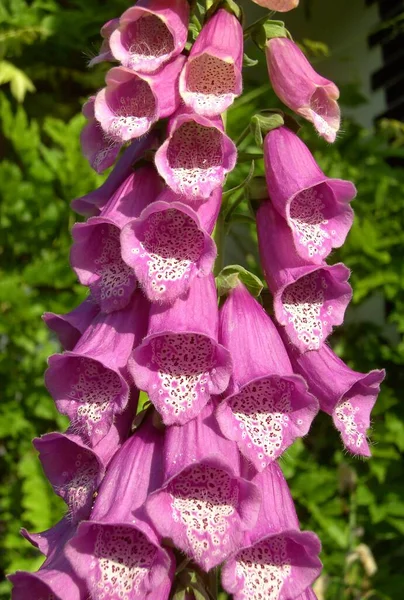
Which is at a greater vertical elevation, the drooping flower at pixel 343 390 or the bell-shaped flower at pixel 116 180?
the bell-shaped flower at pixel 116 180

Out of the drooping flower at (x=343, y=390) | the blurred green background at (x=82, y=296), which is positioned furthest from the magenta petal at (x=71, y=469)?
the blurred green background at (x=82, y=296)

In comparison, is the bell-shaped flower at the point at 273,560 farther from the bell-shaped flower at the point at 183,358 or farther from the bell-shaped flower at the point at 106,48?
the bell-shaped flower at the point at 106,48

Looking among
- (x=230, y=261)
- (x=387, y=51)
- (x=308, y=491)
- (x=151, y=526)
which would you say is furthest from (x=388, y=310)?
(x=151, y=526)

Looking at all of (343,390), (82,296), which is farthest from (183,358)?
(82,296)

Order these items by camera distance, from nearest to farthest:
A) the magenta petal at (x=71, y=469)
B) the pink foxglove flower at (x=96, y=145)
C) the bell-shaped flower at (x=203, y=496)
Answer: the bell-shaped flower at (x=203, y=496) → the magenta petal at (x=71, y=469) → the pink foxglove flower at (x=96, y=145)

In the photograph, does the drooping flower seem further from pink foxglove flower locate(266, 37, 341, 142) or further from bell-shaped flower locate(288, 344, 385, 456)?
pink foxglove flower locate(266, 37, 341, 142)

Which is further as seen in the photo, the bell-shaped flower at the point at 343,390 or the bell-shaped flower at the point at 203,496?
the bell-shaped flower at the point at 343,390

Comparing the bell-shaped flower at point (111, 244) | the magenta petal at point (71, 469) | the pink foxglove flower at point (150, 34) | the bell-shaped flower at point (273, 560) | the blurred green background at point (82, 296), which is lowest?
the blurred green background at point (82, 296)
